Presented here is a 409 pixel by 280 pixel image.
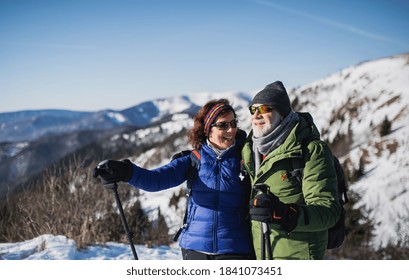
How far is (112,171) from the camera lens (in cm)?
210

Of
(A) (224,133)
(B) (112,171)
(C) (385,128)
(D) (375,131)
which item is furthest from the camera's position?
(D) (375,131)

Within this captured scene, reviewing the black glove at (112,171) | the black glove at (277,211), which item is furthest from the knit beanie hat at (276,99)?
the black glove at (112,171)

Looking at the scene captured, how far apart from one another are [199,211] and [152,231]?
4568mm

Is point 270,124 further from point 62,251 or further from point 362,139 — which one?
point 362,139

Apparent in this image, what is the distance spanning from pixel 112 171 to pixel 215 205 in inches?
25.9

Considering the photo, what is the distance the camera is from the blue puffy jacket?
7.07ft

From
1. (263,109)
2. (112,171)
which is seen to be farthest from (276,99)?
(112,171)

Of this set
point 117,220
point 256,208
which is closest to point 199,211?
point 256,208

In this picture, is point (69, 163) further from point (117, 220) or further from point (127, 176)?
point (127, 176)

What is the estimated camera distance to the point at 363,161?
79.0 ft

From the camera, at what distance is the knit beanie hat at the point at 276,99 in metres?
1.95

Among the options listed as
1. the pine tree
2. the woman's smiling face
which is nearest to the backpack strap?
the woman's smiling face

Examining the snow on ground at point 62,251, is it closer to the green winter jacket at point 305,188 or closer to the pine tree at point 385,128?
the green winter jacket at point 305,188

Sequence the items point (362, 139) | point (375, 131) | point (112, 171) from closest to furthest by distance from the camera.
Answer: point (112, 171) → point (375, 131) → point (362, 139)
